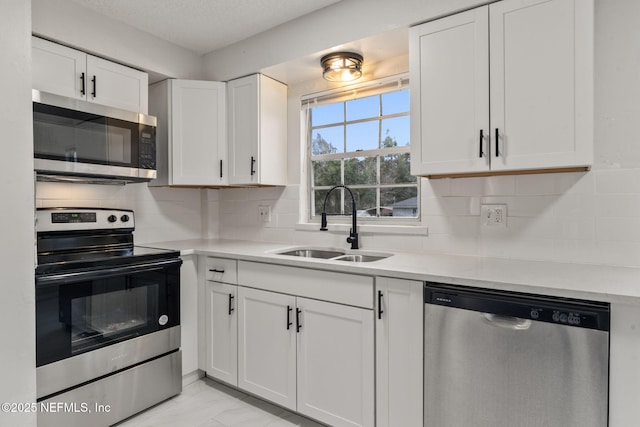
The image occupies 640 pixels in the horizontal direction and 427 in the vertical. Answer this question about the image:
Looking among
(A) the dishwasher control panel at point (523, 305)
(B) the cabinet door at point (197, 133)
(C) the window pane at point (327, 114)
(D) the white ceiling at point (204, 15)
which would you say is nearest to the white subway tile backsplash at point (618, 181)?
(A) the dishwasher control panel at point (523, 305)

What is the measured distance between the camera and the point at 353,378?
5.66 feet

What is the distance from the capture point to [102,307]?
1896mm

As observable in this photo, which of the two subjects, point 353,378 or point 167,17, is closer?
point 353,378

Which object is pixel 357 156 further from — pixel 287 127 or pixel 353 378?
pixel 353 378

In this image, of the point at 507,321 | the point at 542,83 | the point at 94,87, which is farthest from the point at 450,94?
the point at 94,87

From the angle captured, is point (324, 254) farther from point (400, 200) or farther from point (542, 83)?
point (542, 83)

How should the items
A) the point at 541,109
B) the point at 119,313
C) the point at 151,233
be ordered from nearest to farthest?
the point at 541,109, the point at 119,313, the point at 151,233

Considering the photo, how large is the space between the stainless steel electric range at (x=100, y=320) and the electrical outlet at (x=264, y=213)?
0.79 m

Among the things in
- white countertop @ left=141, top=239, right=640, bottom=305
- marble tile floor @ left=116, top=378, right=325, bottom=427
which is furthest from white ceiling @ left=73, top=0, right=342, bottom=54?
marble tile floor @ left=116, top=378, right=325, bottom=427

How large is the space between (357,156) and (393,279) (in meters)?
1.14

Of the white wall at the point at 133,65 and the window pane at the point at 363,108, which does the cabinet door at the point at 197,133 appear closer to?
the white wall at the point at 133,65

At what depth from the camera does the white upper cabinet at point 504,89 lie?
148 cm

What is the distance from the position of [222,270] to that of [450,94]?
1634 mm

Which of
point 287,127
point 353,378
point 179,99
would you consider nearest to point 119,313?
point 353,378
